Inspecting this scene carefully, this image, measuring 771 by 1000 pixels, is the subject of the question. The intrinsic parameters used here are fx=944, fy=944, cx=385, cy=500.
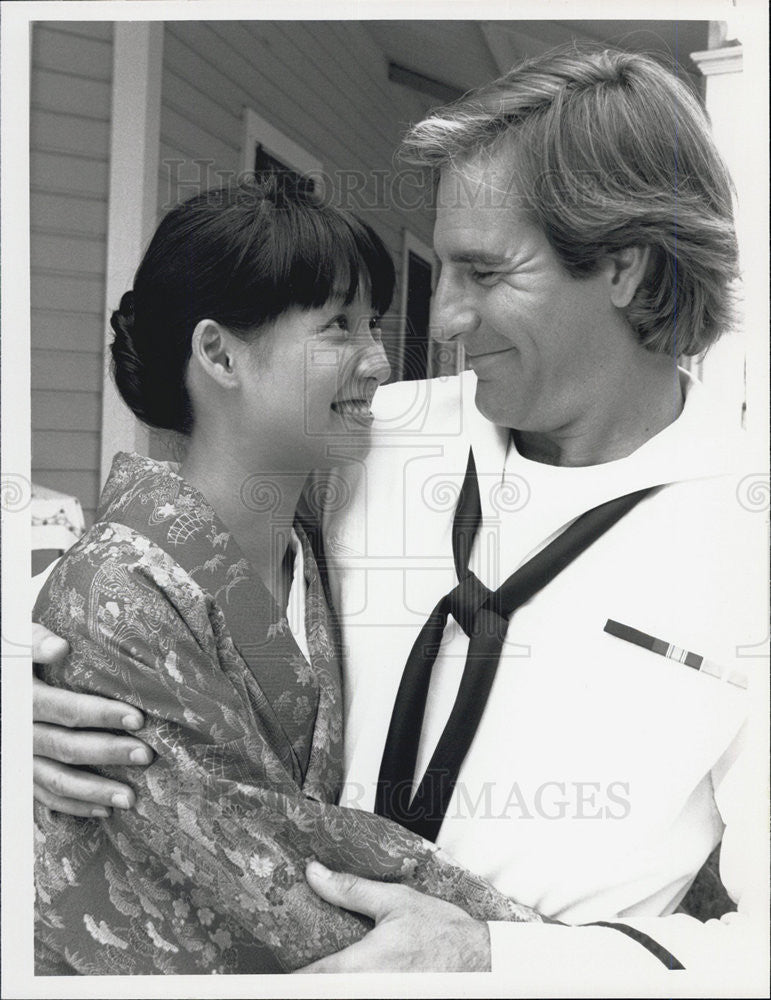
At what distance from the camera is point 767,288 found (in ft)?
6.45

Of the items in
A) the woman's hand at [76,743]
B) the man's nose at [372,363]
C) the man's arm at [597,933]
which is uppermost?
the man's nose at [372,363]

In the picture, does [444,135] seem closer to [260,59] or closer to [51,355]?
[260,59]

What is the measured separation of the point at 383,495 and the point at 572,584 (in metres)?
0.43

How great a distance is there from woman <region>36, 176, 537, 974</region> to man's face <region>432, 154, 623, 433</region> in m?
0.16

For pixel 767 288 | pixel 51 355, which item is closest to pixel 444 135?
pixel 767 288

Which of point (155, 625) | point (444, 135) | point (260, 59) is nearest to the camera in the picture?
point (155, 625)

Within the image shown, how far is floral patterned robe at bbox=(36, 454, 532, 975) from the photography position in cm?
176

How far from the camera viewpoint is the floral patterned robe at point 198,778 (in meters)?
1.76

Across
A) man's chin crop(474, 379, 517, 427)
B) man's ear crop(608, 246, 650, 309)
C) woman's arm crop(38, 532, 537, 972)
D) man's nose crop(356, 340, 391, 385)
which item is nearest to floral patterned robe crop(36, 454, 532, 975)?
woman's arm crop(38, 532, 537, 972)

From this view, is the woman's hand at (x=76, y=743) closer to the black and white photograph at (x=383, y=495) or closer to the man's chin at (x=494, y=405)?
the black and white photograph at (x=383, y=495)

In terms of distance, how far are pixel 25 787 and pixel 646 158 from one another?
178 centimetres

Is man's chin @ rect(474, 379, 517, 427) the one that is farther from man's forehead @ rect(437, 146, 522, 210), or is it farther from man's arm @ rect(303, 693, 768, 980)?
man's arm @ rect(303, 693, 768, 980)

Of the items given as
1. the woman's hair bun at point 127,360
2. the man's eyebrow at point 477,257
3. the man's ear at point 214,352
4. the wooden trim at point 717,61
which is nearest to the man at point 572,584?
the man's eyebrow at point 477,257

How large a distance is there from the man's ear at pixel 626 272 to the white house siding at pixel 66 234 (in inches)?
42.0
